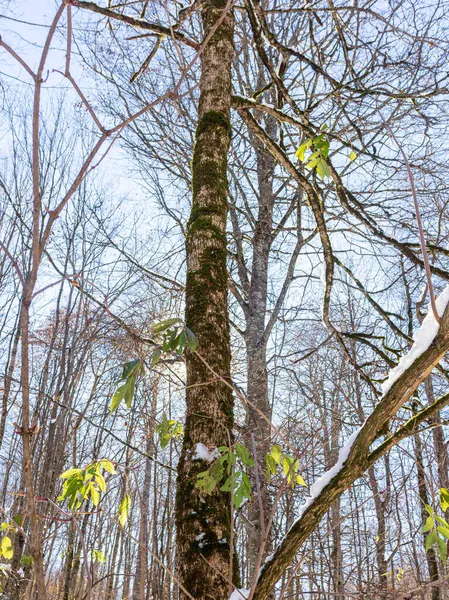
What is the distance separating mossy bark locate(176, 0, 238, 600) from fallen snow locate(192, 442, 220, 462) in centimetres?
1

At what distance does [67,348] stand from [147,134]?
2.84 m

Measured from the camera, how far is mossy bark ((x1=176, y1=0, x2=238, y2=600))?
3.49 ft

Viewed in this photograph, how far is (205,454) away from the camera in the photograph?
1.18 m

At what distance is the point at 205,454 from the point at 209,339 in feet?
1.18

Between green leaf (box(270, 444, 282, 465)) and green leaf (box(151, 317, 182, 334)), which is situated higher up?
green leaf (box(151, 317, 182, 334))

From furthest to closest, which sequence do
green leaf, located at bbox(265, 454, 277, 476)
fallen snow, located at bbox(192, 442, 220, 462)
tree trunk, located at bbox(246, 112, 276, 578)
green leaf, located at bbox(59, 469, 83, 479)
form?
tree trunk, located at bbox(246, 112, 276, 578) < green leaf, located at bbox(59, 469, 83, 479) < green leaf, located at bbox(265, 454, 277, 476) < fallen snow, located at bbox(192, 442, 220, 462)

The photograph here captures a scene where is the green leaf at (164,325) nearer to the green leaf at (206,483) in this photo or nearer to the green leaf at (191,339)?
the green leaf at (191,339)

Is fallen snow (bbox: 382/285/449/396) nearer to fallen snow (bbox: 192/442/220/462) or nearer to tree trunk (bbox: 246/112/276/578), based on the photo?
fallen snow (bbox: 192/442/220/462)

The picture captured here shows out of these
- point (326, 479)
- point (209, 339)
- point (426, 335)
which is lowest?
point (326, 479)

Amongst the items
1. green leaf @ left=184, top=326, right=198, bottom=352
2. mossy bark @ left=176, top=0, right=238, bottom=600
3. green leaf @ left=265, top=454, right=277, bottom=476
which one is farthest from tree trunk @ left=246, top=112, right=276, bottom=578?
green leaf @ left=184, top=326, right=198, bottom=352

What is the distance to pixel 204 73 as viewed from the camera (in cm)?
191

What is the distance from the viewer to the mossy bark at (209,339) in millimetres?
1063

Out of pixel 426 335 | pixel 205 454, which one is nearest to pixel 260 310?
pixel 205 454

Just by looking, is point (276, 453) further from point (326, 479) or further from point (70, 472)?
point (70, 472)
